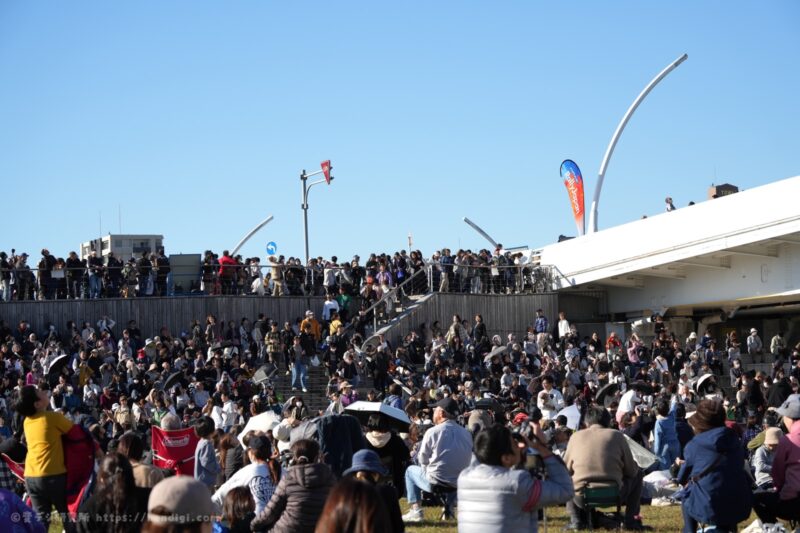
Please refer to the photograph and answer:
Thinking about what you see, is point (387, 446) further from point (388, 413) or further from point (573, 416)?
point (573, 416)

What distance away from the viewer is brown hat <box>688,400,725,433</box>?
29.1 feet

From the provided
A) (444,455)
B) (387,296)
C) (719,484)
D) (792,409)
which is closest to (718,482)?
(719,484)

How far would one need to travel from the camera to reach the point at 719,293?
32.7m

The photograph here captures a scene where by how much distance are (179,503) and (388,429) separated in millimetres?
7266

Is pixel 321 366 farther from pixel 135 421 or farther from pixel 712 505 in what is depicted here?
pixel 712 505

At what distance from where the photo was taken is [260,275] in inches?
1251

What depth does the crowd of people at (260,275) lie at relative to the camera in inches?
1168

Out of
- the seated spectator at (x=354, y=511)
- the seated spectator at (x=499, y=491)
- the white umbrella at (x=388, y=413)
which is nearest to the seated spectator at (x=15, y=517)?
the seated spectator at (x=499, y=491)

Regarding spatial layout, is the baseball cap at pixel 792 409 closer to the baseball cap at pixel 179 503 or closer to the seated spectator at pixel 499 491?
the seated spectator at pixel 499 491

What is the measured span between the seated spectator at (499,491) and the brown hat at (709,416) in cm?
254

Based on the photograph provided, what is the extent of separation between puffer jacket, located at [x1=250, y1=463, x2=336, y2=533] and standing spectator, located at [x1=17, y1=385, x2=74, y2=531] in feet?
7.66

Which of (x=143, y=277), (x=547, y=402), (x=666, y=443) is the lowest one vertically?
(x=666, y=443)

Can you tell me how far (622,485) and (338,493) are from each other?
669 cm

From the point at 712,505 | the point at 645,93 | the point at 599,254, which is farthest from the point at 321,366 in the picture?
the point at 712,505
